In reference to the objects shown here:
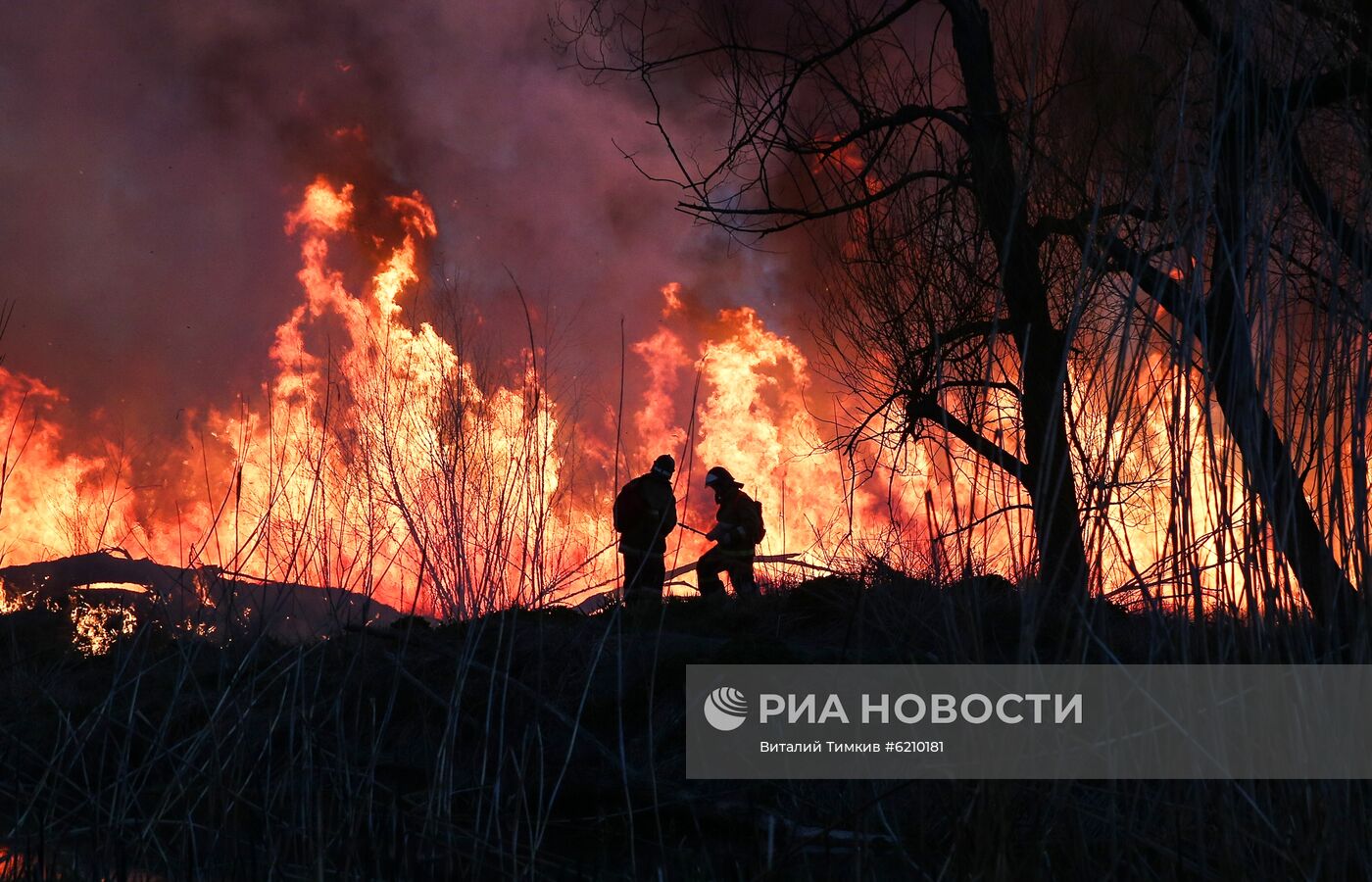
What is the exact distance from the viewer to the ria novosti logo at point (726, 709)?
7.95 ft

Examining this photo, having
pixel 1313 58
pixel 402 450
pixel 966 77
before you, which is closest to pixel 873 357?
pixel 966 77

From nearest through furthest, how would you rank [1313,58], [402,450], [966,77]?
[1313,58], [402,450], [966,77]

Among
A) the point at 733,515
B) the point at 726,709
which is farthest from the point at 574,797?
the point at 733,515

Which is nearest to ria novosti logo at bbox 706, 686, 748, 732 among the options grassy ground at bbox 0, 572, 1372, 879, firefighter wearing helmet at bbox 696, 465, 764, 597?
grassy ground at bbox 0, 572, 1372, 879

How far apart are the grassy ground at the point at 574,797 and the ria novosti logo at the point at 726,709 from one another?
5.9 inches

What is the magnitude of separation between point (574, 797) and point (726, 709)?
0.47 m

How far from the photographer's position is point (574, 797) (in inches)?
104

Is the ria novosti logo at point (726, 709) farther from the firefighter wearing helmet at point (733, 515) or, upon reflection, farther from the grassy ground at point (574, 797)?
the firefighter wearing helmet at point (733, 515)

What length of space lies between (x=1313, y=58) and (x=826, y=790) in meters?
1.79

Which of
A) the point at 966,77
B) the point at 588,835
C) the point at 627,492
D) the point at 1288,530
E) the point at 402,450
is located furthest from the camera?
the point at 627,492

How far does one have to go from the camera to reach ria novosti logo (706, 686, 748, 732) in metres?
2.42

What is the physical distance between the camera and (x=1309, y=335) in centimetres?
157

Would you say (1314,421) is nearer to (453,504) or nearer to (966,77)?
(453,504)

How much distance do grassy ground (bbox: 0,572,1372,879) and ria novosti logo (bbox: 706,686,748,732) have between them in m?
0.15
